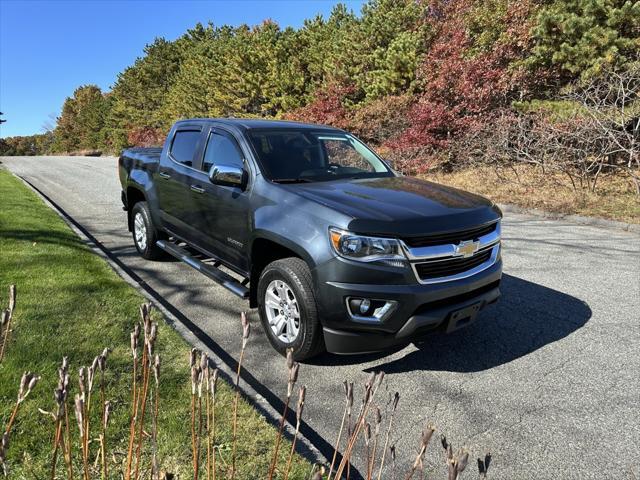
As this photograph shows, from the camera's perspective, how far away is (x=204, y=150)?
4.75 metres

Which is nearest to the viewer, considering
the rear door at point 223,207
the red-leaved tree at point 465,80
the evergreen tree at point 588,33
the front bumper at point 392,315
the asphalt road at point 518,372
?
the asphalt road at point 518,372

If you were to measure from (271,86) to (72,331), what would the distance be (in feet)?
92.0

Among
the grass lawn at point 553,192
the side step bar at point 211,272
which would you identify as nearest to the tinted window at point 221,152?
the side step bar at point 211,272

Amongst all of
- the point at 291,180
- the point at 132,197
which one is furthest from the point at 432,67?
the point at 291,180

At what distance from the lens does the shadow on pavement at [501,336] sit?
3578 millimetres

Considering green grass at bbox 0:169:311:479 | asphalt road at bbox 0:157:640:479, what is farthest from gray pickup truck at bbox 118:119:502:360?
green grass at bbox 0:169:311:479

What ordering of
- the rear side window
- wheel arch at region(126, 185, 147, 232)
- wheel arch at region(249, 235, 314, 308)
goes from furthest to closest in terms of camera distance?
1. wheel arch at region(126, 185, 147, 232)
2. the rear side window
3. wheel arch at region(249, 235, 314, 308)

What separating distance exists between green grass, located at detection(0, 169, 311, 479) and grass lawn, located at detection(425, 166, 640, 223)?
8.90 m

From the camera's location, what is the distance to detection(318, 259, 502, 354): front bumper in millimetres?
2936

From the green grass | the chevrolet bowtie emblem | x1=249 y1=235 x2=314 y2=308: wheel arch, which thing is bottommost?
the green grass

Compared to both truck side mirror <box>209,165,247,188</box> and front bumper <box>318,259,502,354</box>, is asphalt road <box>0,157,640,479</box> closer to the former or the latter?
front bumper <box>318,259,502,354</box>

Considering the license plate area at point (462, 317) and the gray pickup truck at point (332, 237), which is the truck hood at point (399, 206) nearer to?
the gray pickup truck at point (332, 237)

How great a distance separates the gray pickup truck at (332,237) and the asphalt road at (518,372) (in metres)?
0.42

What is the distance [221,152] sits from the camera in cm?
450
